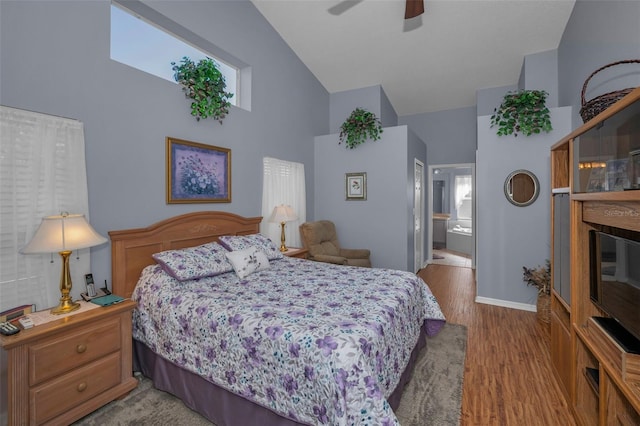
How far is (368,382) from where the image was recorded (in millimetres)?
1396

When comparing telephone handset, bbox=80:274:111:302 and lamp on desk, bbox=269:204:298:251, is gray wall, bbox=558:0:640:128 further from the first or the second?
telephone handset, bbox=80:274:111:302

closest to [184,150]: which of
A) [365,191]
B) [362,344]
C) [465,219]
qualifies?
[362,344]

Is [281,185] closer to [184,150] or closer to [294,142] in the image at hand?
[294,142]

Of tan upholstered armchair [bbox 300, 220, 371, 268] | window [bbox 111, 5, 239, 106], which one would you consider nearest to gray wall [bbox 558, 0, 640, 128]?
tan upholstered armchair [bbox 300, 220, 371, 268]

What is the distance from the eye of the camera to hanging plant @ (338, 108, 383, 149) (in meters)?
4.66

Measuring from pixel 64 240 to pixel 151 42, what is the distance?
2085 millimetres

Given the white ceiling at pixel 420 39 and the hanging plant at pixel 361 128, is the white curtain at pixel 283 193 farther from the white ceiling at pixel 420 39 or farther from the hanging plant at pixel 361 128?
the white ceiling at pixel 420 39

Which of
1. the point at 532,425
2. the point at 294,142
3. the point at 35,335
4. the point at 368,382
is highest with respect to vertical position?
the point at 294,142

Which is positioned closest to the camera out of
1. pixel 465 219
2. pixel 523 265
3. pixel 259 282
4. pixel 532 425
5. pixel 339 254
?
pixel 532 425

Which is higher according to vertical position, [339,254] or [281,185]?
[281,185]

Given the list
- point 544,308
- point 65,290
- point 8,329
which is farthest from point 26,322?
point 544,308

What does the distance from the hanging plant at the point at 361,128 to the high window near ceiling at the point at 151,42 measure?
2.06 meters

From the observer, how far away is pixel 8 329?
163 cm

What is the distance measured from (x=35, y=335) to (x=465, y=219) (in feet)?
30.7
